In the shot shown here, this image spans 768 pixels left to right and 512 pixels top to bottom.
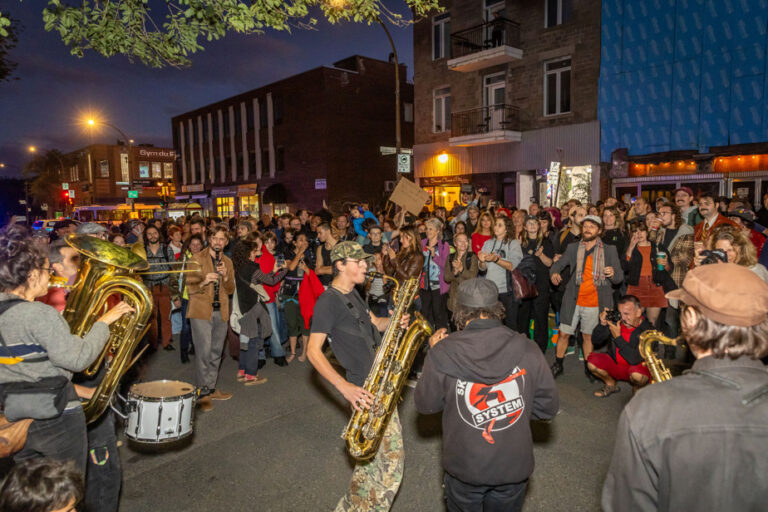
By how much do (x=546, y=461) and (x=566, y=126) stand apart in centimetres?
1564

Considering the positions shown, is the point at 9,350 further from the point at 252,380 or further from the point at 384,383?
the point at 252,380

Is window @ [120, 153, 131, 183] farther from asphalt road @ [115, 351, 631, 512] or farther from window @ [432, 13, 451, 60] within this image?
asphalt road @ [115, 351, 631, 512]

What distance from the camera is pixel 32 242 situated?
9.35 feet

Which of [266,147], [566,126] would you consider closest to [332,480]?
[566,126]

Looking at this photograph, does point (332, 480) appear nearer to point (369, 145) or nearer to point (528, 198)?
point (528, 198)

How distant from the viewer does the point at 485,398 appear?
2.63 m

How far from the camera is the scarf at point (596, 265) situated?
20.8 ft

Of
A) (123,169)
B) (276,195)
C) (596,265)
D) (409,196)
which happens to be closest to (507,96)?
(409,196)

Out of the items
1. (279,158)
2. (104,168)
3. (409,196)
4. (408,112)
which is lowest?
(409,196)

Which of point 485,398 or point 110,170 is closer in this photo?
point 485,398

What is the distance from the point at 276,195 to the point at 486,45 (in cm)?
1696

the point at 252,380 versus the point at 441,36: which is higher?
the point at 441,36

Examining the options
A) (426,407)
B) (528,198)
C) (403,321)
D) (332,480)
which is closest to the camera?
(426,407)

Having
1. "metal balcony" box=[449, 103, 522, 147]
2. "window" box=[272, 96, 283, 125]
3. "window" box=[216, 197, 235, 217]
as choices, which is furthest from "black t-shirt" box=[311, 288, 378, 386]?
"window" box=[216, 197, 235, 217]
